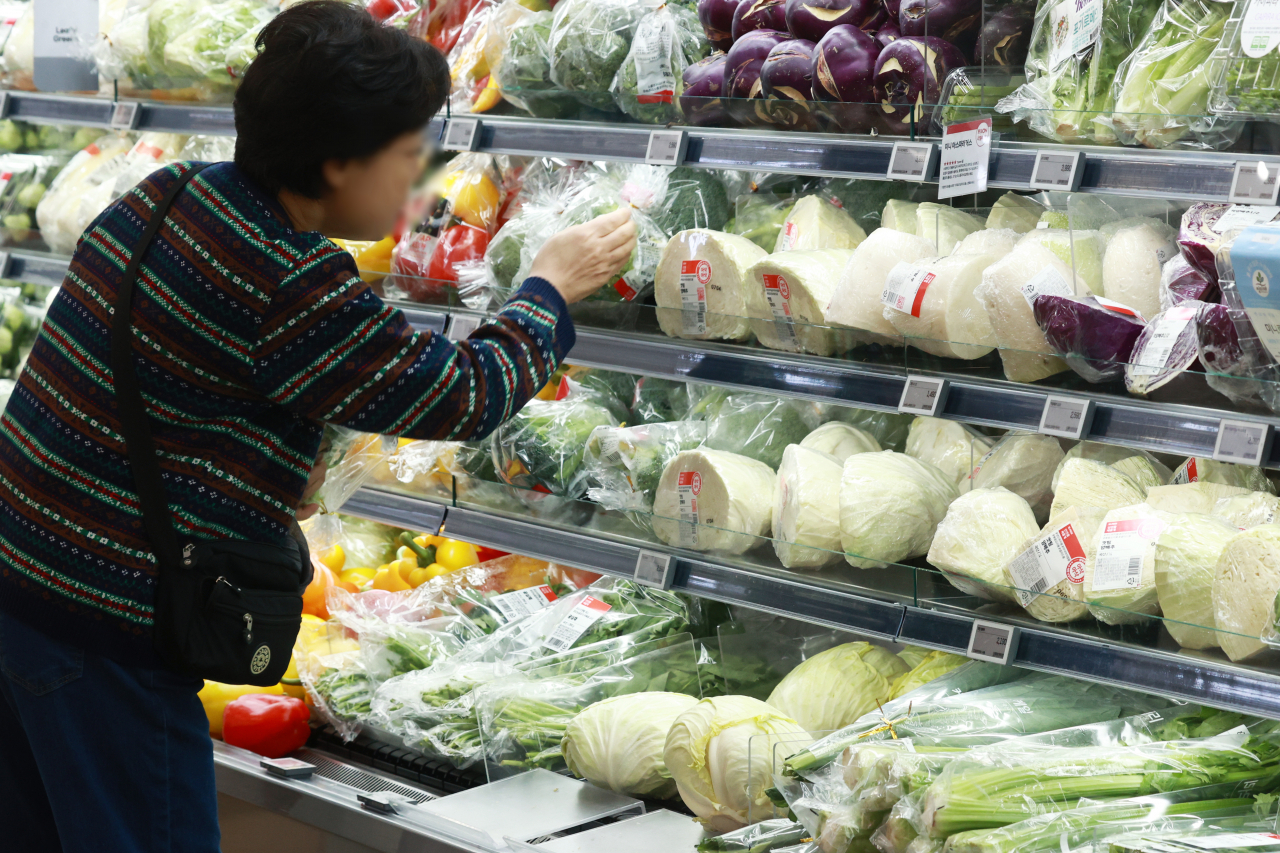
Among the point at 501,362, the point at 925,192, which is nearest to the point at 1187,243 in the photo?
the point at 925,192

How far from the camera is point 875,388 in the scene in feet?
7.23

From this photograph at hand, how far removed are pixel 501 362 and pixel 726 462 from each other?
77cm

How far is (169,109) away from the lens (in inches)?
139

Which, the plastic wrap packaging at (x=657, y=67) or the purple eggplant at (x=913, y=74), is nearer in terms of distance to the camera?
the purple eggplant at (x=913, y=74)

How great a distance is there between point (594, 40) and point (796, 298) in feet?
2.72

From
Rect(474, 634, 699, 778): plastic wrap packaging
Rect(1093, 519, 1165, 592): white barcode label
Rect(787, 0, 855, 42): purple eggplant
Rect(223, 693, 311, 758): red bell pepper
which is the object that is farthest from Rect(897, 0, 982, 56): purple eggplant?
Rect(223, 693, 311, 758): red bell pepper

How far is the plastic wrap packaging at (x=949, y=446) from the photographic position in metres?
2.32

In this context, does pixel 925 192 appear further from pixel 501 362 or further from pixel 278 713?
pixel 278 713

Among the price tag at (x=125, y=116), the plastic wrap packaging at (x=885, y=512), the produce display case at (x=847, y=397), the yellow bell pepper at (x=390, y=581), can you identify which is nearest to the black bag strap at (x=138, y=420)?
the produce display case at (x=847, y=397)

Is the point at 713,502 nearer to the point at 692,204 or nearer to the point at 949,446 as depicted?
the point at 949,446

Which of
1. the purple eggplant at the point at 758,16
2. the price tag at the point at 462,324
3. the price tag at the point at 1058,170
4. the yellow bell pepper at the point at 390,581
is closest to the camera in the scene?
the price tag at the point at 1058,170

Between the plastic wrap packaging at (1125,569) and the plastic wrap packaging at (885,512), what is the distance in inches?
14.4

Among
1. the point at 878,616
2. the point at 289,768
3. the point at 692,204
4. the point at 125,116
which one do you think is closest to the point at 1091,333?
the point at 878,616

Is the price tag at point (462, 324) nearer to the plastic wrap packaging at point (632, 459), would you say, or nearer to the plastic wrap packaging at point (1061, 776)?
the plastic wrap packaging at point (632, 459)
